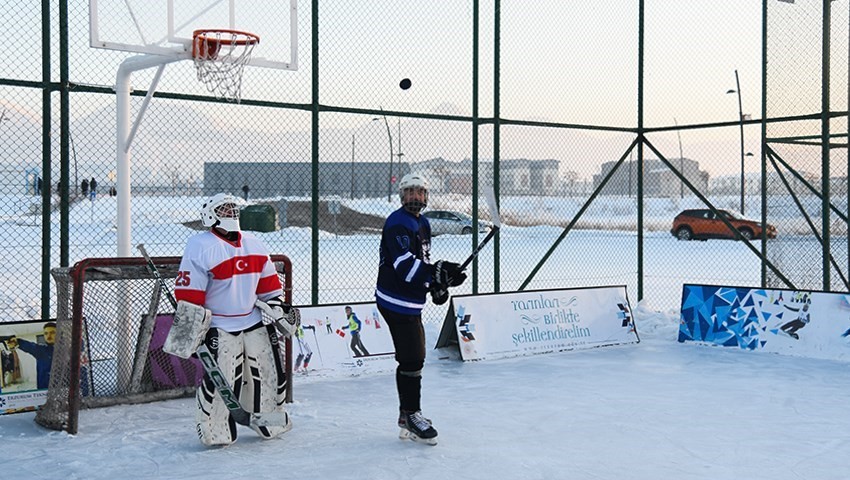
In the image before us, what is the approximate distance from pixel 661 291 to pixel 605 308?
5.97 m

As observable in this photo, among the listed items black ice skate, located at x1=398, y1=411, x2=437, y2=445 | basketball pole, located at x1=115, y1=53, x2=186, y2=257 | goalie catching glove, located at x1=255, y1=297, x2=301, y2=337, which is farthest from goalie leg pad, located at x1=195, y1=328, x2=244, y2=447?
basketball pole, located at x1=115, y1=53, x2=186, y2=257

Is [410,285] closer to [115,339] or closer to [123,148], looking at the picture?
[115,339]

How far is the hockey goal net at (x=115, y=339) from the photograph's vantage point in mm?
6332

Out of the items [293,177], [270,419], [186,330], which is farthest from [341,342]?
[186,330]

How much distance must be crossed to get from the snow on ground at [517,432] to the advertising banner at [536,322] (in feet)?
2.23

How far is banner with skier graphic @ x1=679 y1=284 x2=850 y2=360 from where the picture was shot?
9.32 m

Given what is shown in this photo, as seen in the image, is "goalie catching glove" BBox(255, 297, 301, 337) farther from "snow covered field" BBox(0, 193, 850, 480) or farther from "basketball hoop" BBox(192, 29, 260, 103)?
"basketball hoop" BBox(192, 29, 260, 103)

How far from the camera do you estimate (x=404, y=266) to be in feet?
18.7

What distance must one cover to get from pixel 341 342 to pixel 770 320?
486cm

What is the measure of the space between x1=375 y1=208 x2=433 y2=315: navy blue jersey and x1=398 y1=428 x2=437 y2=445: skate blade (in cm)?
Answer: 81

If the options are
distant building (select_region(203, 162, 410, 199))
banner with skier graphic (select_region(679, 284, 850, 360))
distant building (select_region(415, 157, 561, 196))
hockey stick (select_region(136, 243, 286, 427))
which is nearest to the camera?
hockey stick (select_region(136, 243, 286, 427))

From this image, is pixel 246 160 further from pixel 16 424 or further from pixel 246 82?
pixel 16 424

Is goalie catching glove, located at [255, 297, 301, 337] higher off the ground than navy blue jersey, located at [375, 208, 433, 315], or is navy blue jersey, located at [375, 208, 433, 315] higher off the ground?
navy blue jersey, located at [375, 208, 433, 315]

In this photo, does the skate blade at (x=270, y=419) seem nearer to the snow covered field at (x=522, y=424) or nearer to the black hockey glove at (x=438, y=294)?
the snow covered field at (x=522, y=424)
